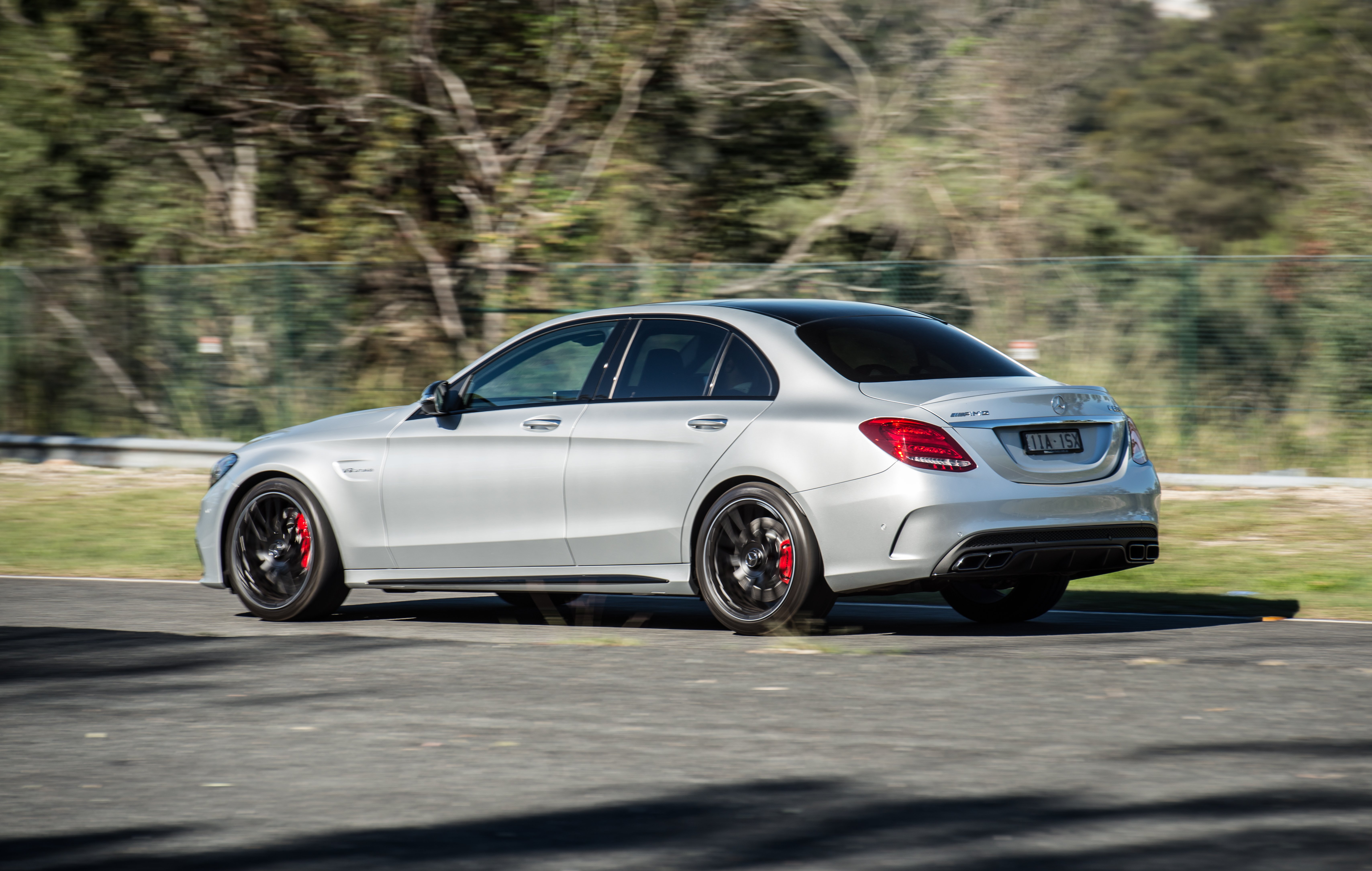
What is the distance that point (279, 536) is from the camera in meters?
9.69

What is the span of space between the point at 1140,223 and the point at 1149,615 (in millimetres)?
23607

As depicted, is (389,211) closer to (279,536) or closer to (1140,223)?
(279,536)

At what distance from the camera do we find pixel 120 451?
1952 centimetres

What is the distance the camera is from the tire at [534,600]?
10336 mm

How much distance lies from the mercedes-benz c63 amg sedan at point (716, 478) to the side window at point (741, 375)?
1cm

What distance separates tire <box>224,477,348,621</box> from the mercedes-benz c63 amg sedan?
12 millimetres

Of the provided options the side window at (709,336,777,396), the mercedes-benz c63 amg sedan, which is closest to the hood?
the mercedes-benz c63 amg sedan

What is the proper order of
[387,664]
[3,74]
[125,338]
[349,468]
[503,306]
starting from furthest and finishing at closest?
[3,74] → [125,338] → [503,306] → [349,468] → [387,664]

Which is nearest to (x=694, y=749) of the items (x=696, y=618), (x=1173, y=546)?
(x=696, y=618)

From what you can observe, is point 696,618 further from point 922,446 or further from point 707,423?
point 922,446

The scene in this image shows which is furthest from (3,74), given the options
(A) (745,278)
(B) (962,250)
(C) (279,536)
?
(C) (279,536)

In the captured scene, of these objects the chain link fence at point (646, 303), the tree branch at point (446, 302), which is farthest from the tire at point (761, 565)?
the tree branch at point (446, 302)

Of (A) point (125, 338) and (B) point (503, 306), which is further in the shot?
(A) point (125, 338)

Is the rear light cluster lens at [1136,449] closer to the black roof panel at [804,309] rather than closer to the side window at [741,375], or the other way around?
the black roof panel at [804,309]
